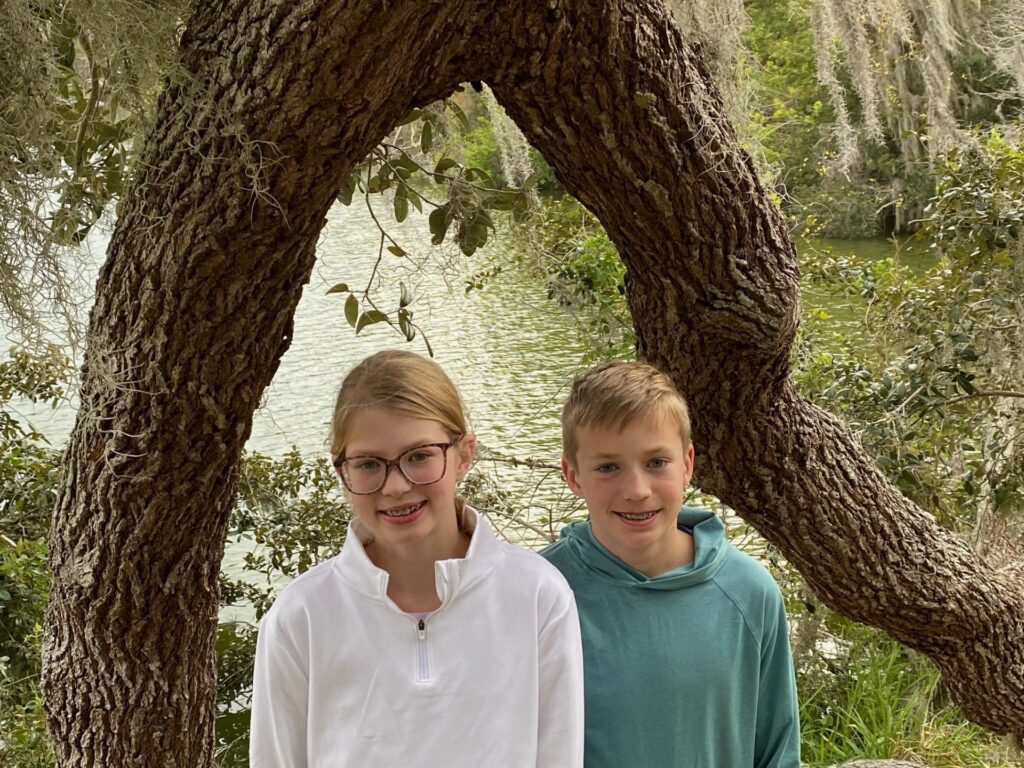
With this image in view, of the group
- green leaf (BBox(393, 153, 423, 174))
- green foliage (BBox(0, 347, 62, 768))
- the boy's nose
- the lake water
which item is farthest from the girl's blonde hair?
the lake water

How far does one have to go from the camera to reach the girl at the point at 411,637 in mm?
1287

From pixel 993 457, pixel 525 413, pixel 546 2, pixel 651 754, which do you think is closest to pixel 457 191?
pixel 546 2

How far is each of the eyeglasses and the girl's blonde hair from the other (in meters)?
0.03

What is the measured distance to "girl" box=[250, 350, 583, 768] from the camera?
129 cm

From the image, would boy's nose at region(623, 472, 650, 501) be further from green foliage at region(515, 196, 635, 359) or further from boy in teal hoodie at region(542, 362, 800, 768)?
green foliage at region(515, 196, 635, 359)

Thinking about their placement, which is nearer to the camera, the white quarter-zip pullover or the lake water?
the white quarter-zip pullover

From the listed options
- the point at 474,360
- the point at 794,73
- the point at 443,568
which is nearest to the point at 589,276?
the point at 474,360

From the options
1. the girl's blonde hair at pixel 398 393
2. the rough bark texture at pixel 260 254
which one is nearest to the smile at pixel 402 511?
the girl's blonde hair at pixel 398 393

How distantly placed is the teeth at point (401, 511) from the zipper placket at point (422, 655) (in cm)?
14

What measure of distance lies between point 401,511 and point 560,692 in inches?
11.9

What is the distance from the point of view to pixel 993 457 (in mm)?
3410

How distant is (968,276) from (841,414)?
0.62 meters

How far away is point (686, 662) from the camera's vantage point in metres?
1.40

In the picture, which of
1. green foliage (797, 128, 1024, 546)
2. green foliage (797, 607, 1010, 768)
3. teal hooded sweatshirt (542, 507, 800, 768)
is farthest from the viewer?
green foliage (797, 607, 1010, 768)
